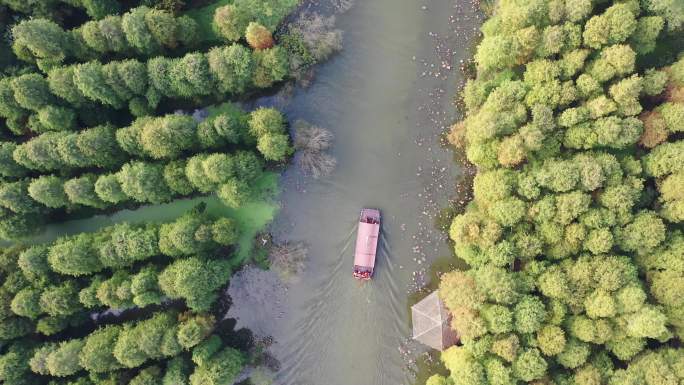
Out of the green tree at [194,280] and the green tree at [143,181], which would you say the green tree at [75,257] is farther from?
the green tree at [194,280]

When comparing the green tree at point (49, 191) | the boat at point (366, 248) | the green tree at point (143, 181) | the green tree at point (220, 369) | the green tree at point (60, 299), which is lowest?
the green tree at point (220, 369)

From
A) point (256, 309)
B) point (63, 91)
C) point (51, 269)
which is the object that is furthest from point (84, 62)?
point (256, 309)

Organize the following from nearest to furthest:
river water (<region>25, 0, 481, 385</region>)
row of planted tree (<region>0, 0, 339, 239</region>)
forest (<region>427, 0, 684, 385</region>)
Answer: forest (<region>427, 0, 684, 385</region>)
row of planted tree (<region>0, 0, 339, 239</region>)
river water (<region>25, 0, 481, 385</region>)

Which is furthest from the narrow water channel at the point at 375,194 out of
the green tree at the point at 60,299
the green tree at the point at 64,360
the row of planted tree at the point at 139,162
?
the green tree at the point at 60,299

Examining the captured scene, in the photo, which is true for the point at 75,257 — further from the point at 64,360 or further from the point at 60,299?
the point at 64,360

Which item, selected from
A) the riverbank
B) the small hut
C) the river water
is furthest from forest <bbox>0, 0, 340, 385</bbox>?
the small hut

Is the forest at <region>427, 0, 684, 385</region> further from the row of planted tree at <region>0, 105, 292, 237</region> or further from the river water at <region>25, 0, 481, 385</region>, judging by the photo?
the row of planted tree at <region>0, 105, 292, 237</region>

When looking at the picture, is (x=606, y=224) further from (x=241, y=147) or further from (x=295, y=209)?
(x=241, y=147)

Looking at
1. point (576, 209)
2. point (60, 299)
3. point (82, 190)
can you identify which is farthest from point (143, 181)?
point (576, 209)
